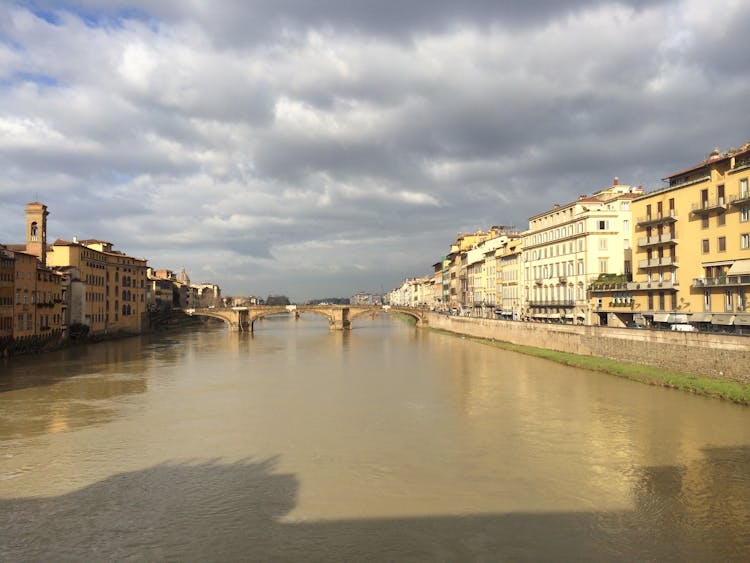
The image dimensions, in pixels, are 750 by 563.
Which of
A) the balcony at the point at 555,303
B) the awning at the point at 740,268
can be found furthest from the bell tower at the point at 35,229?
the awning at the point at 740,268

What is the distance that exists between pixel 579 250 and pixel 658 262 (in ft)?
Answer: 36.6

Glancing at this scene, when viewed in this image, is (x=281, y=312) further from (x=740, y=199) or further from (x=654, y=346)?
(x=740, y=199)

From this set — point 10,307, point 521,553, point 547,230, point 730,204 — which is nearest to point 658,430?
point 521,553

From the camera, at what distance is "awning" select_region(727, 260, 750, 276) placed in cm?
3061

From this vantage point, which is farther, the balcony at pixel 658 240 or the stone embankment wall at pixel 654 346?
the balcony at pixel 658 240

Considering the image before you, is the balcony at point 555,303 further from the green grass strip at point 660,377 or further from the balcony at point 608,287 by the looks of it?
the green grass strip at point 660,377

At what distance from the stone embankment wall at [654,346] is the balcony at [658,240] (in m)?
6.94

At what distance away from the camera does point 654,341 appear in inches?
1257

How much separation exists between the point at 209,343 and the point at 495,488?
2278 inches

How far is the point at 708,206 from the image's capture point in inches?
1326

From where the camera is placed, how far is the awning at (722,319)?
31.2 metres

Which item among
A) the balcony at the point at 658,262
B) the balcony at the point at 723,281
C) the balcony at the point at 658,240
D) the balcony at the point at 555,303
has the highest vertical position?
the balcony at the point at 658,240

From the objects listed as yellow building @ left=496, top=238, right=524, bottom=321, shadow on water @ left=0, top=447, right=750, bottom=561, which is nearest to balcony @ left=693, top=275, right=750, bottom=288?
shadow on water @ left=0, top=447, right=750, bottom=561

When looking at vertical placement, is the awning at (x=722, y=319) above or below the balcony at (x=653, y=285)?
below
